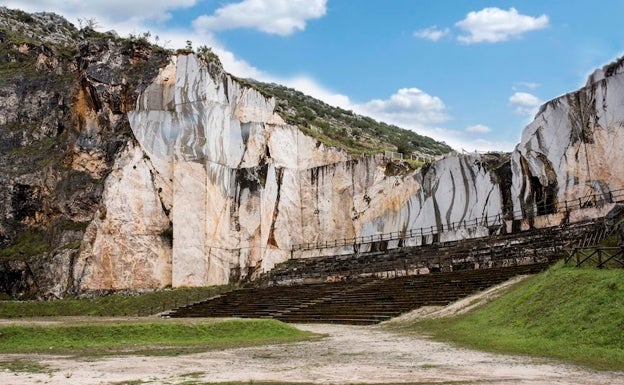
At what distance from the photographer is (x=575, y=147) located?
119 ft

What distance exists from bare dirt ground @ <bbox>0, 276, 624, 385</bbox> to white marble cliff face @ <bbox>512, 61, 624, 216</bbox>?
925 inches

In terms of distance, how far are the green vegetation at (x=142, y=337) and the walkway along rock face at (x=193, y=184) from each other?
22.4 meters

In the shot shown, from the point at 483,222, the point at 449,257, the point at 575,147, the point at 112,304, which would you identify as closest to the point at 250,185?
the point at 112,304

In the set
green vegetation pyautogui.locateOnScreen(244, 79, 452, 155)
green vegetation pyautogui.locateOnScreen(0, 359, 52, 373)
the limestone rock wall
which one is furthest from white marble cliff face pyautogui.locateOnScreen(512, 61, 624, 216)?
green vegetation pyautogui.locateOnScreen(244, 79, 452, 155)

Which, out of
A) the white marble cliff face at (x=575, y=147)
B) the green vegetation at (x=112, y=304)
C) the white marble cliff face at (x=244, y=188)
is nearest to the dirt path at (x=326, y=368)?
the white marble cliff face at (x=575, y=147)

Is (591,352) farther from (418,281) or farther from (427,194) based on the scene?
(427,194)

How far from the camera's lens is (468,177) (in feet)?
144

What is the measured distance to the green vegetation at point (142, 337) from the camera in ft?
53.5

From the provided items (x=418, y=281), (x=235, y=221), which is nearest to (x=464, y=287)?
(x=418, y=281)

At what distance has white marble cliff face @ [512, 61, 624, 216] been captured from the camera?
1361 inches

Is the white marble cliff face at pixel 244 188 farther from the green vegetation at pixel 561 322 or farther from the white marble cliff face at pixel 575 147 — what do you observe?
the green vegetation at pixel 561 322

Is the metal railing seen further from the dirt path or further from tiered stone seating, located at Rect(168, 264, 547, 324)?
the dirt path

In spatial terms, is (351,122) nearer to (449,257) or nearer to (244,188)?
(244,188)

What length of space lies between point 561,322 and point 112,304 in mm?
32350
